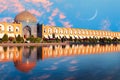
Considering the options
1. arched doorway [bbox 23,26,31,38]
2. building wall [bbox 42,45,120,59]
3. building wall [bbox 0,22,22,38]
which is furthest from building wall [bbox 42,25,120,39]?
building wall [bbox 42,45,120,59]

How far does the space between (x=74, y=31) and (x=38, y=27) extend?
14.2 metres

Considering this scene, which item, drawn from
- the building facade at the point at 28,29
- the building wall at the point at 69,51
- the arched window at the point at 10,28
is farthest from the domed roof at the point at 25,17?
the building wall at the point at 69,51

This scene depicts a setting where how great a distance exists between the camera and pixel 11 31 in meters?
48.1

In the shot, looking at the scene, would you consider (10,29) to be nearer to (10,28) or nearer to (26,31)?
(10,28)

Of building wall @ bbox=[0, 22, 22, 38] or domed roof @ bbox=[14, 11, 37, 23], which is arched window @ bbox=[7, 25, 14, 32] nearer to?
building wall @ bbox=[0, 22, 22, 38]

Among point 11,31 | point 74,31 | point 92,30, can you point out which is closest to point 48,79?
point 11,31

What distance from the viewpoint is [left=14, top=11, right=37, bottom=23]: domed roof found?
50406 mm

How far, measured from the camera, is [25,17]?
166 ft

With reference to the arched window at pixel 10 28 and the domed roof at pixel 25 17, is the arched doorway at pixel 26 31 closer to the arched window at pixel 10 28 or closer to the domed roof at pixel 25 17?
the domed roof at pixel 25 17

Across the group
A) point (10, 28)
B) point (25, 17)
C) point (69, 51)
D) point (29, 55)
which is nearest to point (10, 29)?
point (10, 28)

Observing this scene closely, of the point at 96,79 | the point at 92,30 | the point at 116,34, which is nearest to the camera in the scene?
the point at 96,79

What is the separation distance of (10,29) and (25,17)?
462cm

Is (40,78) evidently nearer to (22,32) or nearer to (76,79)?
(76,79)

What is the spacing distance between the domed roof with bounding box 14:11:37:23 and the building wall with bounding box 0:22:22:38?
5.77ft
